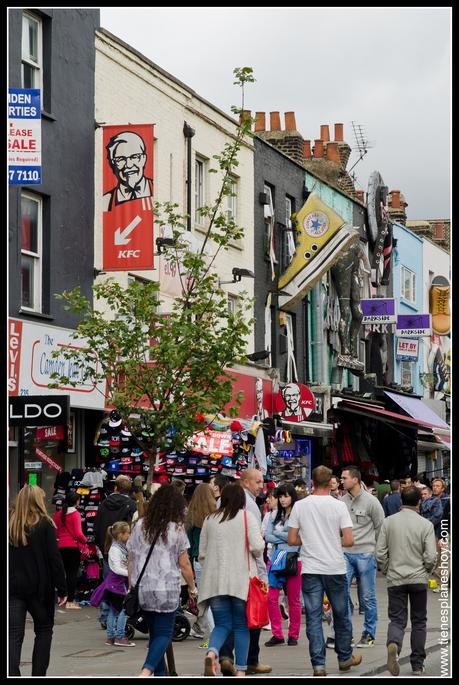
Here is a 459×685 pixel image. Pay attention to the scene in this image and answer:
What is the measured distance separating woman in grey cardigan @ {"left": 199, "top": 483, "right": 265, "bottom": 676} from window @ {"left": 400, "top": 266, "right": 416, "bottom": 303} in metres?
35.7

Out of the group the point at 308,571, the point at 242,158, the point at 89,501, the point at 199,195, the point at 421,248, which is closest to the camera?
the point at 308,571

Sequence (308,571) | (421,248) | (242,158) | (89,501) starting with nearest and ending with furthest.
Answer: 1. (308,571)
2. (89,501)
3. (242,158)
4. (421,248)

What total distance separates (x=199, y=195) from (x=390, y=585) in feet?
56.3

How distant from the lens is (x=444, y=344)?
176 feet

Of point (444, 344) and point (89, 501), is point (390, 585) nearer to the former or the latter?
point (89, 501)

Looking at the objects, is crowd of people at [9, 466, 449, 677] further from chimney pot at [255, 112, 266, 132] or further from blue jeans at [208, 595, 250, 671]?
chimney pot at [255, 112, 266, 132]

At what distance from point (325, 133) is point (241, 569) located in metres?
32.8

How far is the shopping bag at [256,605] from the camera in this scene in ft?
39.7

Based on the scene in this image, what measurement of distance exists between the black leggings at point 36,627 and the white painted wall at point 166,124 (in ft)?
43.0

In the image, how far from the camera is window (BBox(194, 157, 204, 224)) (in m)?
28.9

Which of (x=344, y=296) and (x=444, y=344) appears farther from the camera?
(x=444, y=344)

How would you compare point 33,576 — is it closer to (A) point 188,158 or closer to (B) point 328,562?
(B) point 328,562

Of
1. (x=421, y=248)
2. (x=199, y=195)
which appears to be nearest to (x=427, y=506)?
(x=199, y=195)

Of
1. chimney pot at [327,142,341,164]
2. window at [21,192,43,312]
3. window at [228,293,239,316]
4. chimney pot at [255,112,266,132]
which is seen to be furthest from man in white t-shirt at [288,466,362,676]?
chimney pot at [327,142,341,164]
